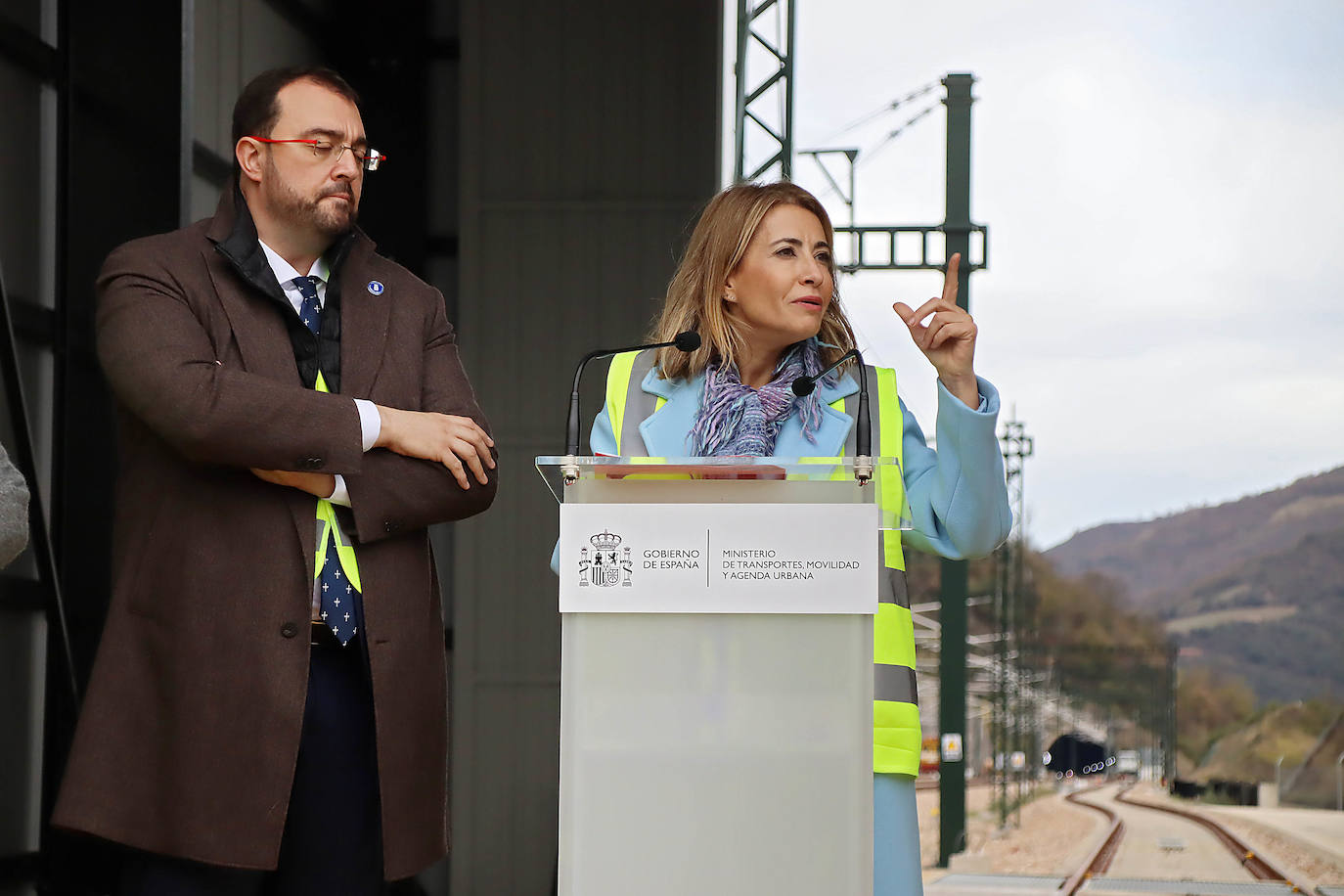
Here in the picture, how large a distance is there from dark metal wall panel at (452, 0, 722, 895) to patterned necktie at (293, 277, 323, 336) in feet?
19.7

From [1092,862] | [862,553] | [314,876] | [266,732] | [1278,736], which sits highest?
[862,553]

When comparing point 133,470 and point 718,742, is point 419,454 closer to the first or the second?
point 133,470

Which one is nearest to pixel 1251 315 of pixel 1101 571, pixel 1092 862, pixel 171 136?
pixel 1101 571

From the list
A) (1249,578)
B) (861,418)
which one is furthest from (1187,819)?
(1249,578)

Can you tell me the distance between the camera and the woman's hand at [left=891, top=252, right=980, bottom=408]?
6.25ft

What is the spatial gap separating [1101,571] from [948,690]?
5688 cm

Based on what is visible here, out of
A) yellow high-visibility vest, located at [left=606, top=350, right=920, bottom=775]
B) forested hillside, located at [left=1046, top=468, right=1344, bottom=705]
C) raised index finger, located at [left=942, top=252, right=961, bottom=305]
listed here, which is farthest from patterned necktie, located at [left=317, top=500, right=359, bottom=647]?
forested hillside, located at [left=1046, top=468, right=1344, bottom=705]

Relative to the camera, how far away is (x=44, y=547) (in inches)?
132

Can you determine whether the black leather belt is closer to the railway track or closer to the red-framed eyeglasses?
the red-framed eyeglasses

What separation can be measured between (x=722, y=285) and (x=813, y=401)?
24cm

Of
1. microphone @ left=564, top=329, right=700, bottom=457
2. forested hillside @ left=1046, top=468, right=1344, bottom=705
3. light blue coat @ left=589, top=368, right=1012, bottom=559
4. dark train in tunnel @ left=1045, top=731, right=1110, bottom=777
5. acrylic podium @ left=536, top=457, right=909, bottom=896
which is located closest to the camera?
acrylic podium @ left=536, top=457, right=909, bottom=896

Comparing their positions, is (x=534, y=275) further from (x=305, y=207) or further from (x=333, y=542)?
(x=333, y=542)

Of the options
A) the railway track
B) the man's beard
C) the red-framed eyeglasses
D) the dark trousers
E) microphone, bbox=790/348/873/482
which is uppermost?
the red-framed eyeglasses

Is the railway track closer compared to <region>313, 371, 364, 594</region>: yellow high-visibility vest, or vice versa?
<region>313, 371, 364, 594</region>: yellow high-visibility vest
